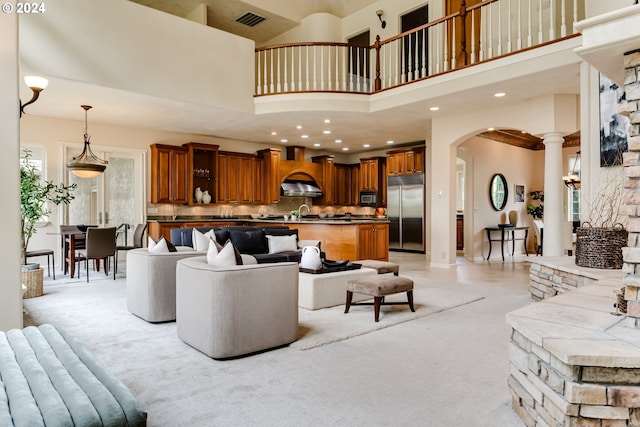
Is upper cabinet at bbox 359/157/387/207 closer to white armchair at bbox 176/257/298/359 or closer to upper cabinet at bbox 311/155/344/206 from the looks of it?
upper cabinet at bbox 311/155/344/206

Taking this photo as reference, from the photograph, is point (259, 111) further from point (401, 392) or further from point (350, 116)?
point (401, 392)

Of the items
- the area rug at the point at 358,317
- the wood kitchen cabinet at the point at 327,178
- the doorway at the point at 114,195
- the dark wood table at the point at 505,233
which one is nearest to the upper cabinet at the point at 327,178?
the wood kitchen cabinet at the point at 327,178

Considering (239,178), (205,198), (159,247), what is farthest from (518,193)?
(159,247)

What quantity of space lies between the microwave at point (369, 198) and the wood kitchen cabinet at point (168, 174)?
17.0ft

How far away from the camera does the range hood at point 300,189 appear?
11.0m

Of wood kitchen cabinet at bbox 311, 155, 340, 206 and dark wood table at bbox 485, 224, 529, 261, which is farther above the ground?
wood kitchen cabinet at bbox 311, 155, 340, 206

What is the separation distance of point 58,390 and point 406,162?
9935 millimetres

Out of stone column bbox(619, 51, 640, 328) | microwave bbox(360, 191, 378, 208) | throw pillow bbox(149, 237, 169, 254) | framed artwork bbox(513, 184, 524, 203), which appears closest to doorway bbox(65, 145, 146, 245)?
throw pillow bbox(149, 237, 169, 254)

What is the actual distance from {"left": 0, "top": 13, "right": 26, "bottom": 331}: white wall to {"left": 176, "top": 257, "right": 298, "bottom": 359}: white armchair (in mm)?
1147

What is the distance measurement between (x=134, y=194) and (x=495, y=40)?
7.81 metres

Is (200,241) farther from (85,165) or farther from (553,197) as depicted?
(553,197)

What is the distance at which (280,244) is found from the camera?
21.2 ft

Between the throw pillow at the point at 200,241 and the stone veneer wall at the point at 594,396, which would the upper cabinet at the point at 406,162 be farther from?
the stone veneer wall at the point at 594,396

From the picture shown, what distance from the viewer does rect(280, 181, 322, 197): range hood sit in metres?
11.0
